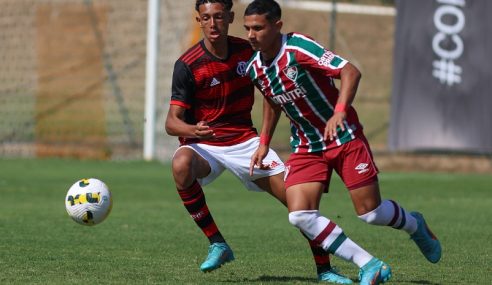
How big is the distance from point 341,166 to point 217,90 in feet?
4.65

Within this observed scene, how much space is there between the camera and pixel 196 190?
815cm

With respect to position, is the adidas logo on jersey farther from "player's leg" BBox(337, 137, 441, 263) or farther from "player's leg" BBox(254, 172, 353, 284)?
"player's leg" BBox(337, 137, 441, 263)

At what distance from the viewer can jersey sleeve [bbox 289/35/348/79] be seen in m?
7.06

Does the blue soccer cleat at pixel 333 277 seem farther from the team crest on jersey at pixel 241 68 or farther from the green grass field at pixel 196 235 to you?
the team crest on jersey at pixel 241 68

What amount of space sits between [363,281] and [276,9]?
1.94 meters

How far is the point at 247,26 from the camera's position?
283 inches

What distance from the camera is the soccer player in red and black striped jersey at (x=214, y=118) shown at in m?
8.03

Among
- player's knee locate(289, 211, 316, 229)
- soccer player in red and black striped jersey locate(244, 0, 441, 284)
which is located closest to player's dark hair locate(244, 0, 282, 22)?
soccer player in red and black striped jersey locate(244, 0, 441, 284)

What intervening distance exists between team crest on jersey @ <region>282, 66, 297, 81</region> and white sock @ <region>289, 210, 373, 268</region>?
0.92 meters

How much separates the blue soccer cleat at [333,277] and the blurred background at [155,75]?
11.4 m

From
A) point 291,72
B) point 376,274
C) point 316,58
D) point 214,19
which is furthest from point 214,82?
point 376,274

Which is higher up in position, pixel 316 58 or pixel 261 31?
pixel 261 31

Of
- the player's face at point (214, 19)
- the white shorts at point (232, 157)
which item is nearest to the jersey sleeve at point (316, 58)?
the player's face at point (214, 19)

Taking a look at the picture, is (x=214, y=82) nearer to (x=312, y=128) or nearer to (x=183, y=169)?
(x=183, y=169)
